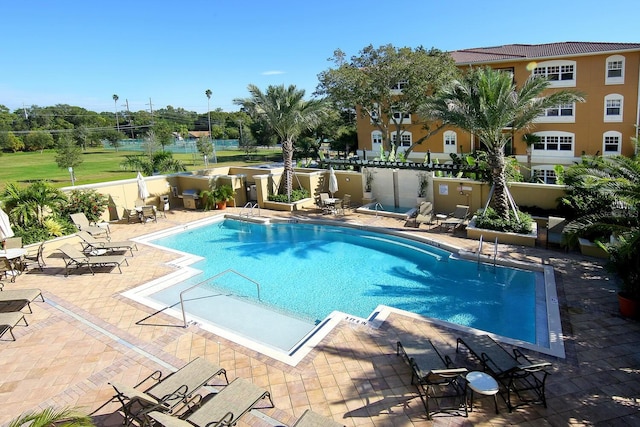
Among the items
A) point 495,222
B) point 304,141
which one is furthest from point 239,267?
point 304,141

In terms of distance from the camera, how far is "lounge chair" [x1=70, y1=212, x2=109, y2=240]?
16.1 meters

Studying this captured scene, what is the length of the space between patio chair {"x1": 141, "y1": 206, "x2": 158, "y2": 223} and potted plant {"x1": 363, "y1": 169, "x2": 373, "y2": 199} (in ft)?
35.7

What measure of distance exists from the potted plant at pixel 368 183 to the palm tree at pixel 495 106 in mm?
5583

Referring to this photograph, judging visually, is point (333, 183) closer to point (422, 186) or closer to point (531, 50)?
point (422, 186)

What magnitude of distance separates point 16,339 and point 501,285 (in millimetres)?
12642

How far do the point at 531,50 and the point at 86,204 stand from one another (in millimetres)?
37160

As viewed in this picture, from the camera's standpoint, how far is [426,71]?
30.2 m

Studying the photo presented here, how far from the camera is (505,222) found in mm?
14766

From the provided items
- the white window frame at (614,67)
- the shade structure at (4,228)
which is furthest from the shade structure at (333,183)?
the white window frame at (614,67)

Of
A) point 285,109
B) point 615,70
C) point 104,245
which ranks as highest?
point 615,70

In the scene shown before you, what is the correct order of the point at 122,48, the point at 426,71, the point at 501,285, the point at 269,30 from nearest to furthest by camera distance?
the point at 501,285
the point at 269,30
the point at 426,71
the point at 122,48

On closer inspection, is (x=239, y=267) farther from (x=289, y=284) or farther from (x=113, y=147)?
(x=113, y=147)

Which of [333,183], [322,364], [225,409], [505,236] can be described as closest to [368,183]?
[333,183]

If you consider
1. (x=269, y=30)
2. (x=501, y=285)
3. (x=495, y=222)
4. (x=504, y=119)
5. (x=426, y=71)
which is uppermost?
(x=269, y=30)
